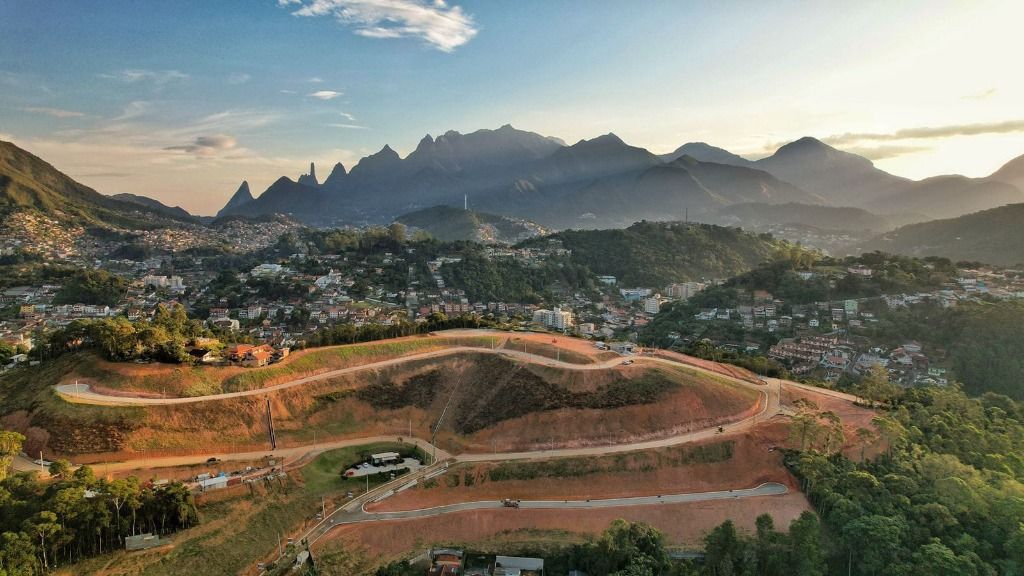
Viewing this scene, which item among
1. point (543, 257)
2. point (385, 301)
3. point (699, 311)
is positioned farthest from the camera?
point (543, 257)

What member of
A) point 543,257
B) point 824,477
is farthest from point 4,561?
point 543,257

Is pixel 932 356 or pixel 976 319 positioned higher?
pixel 976 319

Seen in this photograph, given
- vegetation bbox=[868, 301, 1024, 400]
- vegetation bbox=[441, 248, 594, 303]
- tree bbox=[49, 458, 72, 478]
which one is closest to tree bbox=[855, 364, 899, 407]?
vegetation bbox=[868, 301, 1024, 400]

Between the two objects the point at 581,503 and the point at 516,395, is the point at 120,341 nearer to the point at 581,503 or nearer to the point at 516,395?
the point at 516,395

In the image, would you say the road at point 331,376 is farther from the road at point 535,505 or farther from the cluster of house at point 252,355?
the road at point 535,505

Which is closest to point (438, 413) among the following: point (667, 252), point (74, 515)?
point (74, 515)

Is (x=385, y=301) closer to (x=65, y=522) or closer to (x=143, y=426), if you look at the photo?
(x=143, y=426)
